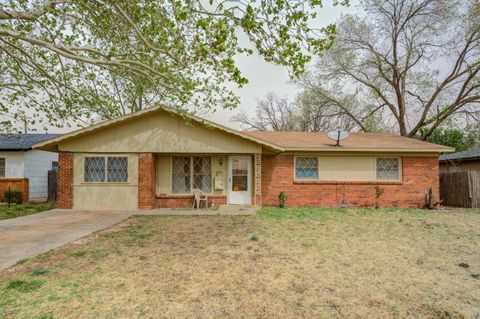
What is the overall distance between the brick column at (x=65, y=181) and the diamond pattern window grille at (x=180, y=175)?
399 cm

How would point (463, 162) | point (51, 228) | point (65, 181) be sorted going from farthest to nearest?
point (463, 162)
point (65, 181)
point (51, 228)

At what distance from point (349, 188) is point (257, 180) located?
4.25 m

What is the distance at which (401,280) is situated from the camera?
4.46 meters

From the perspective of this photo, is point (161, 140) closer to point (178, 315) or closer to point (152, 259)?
point (152, 259)

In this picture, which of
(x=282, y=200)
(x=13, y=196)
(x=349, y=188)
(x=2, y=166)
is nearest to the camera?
Result: (x=282, y=200)

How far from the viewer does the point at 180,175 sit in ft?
42.8

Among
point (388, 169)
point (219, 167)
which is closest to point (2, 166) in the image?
point (219, 167)

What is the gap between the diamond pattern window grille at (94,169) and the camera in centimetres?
1227

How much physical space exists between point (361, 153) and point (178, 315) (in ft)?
39.2

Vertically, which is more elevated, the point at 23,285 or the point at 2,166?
the point at 2,166

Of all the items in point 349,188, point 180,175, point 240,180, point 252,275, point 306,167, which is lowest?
point 252,275

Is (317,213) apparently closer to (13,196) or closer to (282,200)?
(282,200)

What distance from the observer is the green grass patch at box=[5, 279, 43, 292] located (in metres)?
4.09

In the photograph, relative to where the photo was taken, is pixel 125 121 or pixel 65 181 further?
pixel 65 181
